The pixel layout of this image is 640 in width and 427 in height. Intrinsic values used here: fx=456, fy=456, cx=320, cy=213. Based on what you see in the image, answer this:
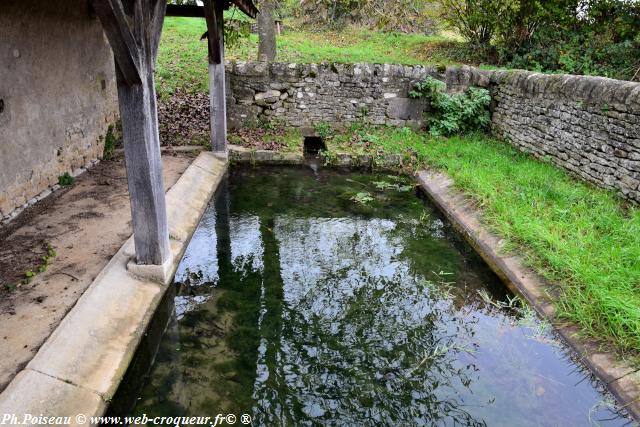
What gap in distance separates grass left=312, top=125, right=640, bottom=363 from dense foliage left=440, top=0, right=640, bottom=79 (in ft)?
14.5

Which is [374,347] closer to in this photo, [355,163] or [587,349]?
[587,349]

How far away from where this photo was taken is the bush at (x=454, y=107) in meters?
9.89

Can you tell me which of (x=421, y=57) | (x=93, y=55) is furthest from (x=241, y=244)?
Answer: (x=421, y=57)

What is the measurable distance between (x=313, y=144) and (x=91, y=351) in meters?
7.67

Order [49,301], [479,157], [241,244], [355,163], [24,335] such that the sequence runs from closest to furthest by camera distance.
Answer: [24,335], [49,301], [241,244], [479,157], [355,163]

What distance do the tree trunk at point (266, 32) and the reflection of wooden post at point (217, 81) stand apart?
12.1ft

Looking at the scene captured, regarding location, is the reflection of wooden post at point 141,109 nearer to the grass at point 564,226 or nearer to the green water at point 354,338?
the green water at point 354,338

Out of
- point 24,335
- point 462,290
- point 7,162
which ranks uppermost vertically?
point 7,162

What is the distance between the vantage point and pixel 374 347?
388 centimetres

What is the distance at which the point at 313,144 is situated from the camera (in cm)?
1036

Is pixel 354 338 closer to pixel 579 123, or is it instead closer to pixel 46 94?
pixel 46 94

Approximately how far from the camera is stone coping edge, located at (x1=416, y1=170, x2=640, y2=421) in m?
3.37

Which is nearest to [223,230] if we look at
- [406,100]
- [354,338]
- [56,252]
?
[56,252]

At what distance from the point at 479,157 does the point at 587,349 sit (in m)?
5.10
